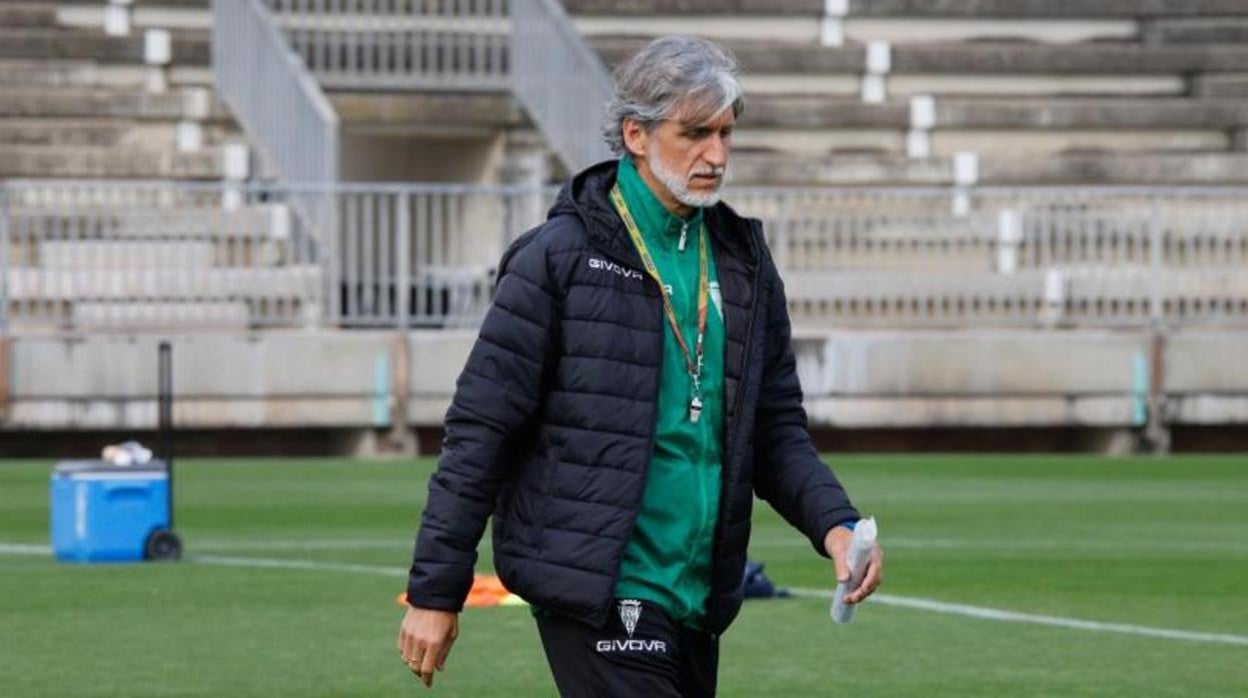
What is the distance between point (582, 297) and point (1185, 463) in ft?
50.7

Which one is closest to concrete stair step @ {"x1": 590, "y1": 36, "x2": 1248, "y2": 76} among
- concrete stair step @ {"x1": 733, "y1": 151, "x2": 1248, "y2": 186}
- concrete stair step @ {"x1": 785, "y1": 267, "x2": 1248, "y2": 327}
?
concrete stair step @ {"x1": 733, "y1": 151, "x2": 1248, "y2": 186}

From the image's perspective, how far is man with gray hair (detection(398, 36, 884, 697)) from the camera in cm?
560

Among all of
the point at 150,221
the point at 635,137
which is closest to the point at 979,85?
the point at 150,221

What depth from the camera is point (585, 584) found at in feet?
18.3

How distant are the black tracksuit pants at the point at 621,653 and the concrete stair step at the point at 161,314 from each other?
15.9 meters

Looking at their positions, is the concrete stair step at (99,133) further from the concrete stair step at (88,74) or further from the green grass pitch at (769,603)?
the green grass pitch at (769,603)

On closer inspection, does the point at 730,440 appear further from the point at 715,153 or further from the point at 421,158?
the point at 421,158

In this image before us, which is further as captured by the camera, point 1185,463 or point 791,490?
point 1185,463

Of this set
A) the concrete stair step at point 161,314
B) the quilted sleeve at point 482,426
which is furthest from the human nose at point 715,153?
the concrete stair step at point 161,314

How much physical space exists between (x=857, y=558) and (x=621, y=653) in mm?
468

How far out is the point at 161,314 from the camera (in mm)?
21406

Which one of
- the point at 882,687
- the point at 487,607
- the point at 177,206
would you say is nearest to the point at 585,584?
the point at 882,687

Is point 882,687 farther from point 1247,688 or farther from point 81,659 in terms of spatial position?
point 81,659

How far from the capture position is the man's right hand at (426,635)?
5.58 m
